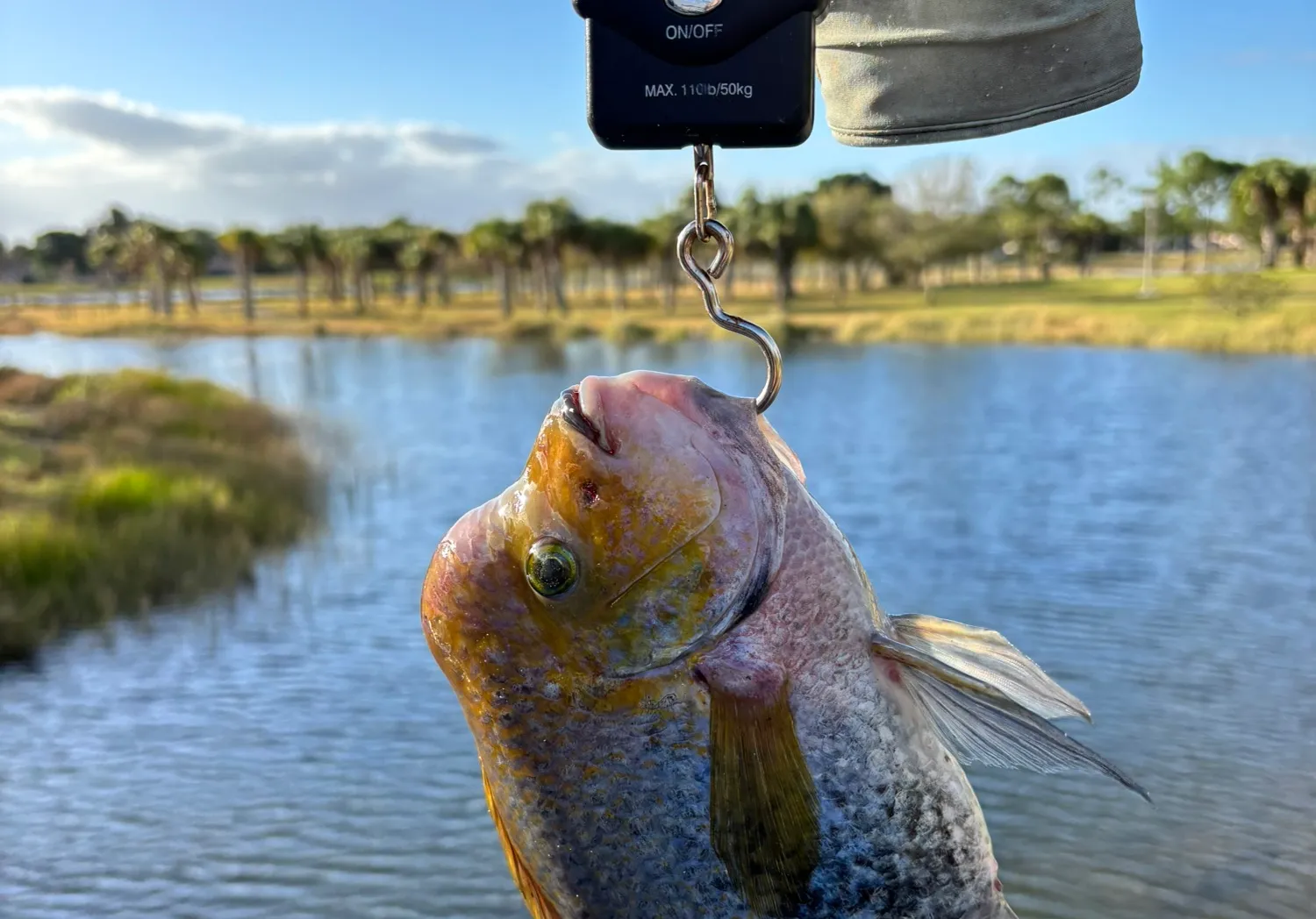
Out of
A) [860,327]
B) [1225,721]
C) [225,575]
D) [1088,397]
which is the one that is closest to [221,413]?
[225,575]

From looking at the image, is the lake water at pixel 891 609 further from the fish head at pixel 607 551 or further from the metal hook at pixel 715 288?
the metal hook at pixel 715 288

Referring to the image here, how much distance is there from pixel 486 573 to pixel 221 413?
22.1 meters

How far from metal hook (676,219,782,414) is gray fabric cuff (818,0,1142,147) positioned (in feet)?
1.33

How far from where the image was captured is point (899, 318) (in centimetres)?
5756

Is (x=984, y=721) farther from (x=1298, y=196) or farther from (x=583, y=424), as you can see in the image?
(x=1298, y=196)

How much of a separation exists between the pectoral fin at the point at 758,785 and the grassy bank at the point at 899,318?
111 feet

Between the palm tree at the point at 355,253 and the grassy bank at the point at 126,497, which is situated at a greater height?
the palm tree at the point at 355,253

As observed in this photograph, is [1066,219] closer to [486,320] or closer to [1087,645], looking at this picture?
[486,320]

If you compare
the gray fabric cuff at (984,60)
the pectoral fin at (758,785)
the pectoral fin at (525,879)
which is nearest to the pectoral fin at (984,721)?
the pectoral fin at (758,785)

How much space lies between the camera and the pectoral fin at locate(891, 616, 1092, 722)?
198 centimetres

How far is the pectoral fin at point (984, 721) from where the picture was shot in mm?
1911

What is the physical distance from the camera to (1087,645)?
12.2 meters

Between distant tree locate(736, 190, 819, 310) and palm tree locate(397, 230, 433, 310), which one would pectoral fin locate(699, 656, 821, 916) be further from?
palm tree locate(397, 230, 433, 310)

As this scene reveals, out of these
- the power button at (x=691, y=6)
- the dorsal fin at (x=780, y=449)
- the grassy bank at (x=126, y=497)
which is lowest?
the grassy bank at (x=126, y=497)
